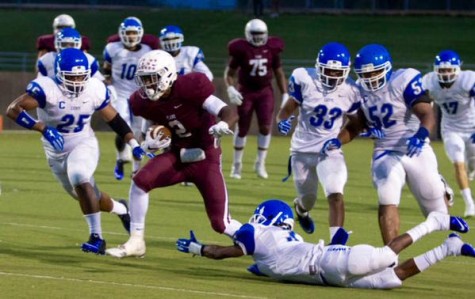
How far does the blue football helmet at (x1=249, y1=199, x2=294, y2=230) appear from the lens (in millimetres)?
8734

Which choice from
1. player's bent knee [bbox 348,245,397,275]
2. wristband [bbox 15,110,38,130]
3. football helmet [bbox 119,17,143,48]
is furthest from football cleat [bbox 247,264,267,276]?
football helmet [bbox 119,17,143,48]

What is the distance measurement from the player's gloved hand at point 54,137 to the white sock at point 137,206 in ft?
2.30

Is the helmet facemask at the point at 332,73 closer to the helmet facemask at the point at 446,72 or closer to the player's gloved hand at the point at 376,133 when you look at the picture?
the player's gloved hand at the point at 376,133

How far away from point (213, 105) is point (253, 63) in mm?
7720

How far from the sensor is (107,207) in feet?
34.5

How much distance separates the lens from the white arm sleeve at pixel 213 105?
30.8 ft

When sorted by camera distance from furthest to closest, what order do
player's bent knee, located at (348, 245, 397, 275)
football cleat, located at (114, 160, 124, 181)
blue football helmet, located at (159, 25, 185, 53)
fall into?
1. football cleat, located at (114, 160, 124, 181)
2. blue football helmet, located at (159, 25, 185, 53)
3. player's bent knee, located at (348, 245, 397, 275)

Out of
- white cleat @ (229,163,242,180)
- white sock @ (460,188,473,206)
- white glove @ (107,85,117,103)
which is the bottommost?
white cleat @ (229,163,242,180)

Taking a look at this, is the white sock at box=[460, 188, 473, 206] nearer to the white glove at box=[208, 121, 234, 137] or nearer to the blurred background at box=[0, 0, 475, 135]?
the white glove at box=[208, 121, 234, 137]

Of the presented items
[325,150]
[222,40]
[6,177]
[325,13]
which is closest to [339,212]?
[325,150]

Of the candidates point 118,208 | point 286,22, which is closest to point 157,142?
point 118,208

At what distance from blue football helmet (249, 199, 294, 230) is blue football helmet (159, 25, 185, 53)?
763 cm

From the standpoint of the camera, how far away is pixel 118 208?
10664mm

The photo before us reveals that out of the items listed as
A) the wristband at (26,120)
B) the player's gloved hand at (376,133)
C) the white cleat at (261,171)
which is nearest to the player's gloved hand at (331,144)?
the player's gloved hand at (376,133)
